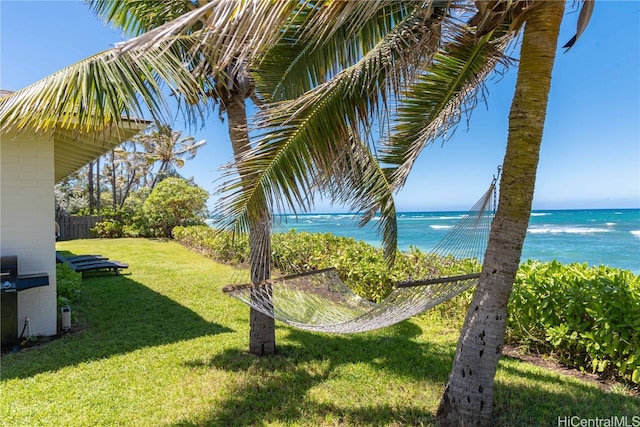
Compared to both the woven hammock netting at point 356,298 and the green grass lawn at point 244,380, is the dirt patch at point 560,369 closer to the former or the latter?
the green grass lawn at point 244,380

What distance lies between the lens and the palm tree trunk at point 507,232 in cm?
191

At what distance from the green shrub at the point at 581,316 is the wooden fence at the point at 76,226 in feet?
50.7

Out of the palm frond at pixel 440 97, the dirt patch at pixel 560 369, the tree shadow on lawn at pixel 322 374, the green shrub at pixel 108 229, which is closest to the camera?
the tree shadow on lawn at pixel 322 374

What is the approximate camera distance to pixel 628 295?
269cm

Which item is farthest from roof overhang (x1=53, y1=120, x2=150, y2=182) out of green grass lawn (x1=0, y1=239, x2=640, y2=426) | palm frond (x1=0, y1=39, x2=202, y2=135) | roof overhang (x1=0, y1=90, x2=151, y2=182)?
green grass lawn (x1=0, y1=239, x2=640, y2=426)

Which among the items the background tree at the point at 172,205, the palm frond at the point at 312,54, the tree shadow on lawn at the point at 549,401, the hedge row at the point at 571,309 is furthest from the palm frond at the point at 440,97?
the background tree at the point at 172,205

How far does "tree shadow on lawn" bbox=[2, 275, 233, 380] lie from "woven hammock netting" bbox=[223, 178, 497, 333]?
4.75 feet

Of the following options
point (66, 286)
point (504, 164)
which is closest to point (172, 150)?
point (66, 286)

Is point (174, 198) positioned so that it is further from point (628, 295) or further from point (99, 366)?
point (628, 295)

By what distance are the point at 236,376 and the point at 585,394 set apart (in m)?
2.63

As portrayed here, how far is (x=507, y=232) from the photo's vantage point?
6.57 ft

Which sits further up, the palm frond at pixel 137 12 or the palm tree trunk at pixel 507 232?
the palm frond at pixel 137 12

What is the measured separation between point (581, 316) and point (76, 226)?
1650 cm

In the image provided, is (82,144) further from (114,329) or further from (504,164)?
(504,164)
